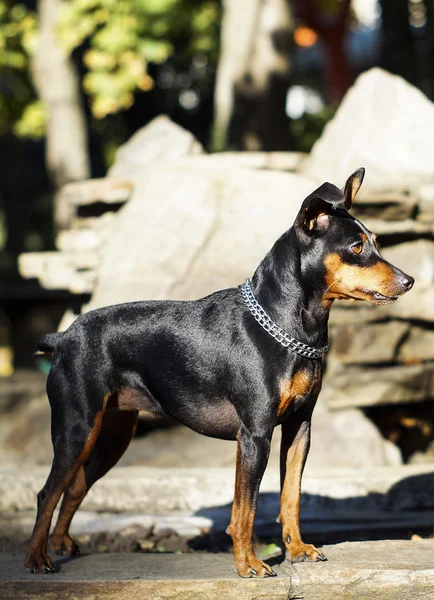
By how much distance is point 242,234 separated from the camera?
8.25 m

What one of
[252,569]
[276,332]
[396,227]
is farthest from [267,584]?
[396,227]

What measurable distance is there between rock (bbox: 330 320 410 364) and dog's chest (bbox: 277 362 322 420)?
11.8 ft

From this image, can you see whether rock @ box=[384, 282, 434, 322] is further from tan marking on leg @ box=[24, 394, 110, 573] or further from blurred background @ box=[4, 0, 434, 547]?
tan marking on leg @ box=[24, 394, 110, 573]

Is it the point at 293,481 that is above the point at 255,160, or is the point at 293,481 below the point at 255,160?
below

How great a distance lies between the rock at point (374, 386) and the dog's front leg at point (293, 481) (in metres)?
3.35

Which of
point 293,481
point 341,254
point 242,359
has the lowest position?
point 293,481

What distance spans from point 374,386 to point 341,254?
13.1 feet

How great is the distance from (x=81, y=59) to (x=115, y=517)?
14.7 meters

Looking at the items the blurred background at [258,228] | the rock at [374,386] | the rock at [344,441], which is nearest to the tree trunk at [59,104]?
the blurred background at [258,228]

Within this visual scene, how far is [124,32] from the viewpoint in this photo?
15.2 metres

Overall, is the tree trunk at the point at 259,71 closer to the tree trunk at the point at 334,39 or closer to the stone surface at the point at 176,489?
the stone surface at the point at 176,489

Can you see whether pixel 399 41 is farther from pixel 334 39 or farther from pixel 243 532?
pixel 243 532

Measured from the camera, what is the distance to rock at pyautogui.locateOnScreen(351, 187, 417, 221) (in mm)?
8250

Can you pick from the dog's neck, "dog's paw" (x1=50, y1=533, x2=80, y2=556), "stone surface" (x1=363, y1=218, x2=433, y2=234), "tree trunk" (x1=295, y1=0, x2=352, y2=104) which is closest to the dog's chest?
the dog's neck
